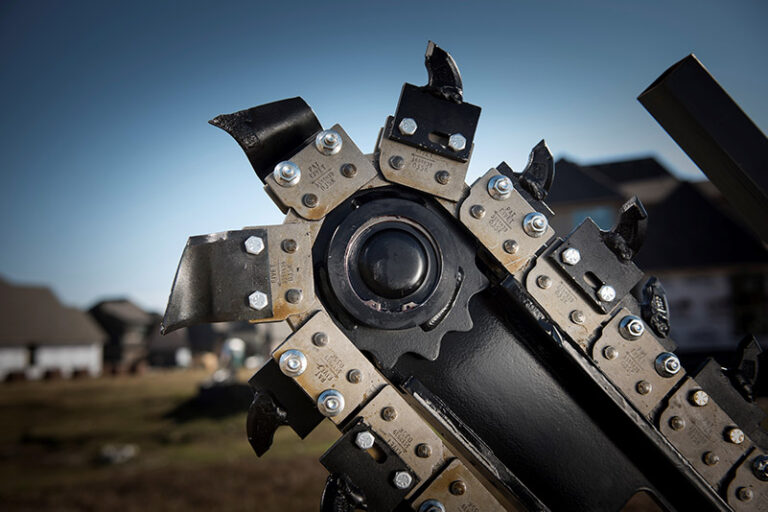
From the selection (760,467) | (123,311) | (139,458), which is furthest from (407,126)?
(123,311)

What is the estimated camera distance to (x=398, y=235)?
1.71 meters

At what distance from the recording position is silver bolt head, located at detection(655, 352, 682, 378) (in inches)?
70.7

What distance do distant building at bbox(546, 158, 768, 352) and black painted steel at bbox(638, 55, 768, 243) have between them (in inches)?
501

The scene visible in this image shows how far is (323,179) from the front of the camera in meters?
1.65

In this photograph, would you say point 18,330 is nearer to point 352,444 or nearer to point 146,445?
point 146,445

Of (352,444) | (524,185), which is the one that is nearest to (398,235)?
(524,185)

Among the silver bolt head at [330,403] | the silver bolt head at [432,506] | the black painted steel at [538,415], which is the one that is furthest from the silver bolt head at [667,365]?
the silver bolt head at [330,403]

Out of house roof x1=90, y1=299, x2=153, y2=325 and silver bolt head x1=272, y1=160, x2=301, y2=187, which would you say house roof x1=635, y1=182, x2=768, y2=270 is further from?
house roof x1=90, y1=299, x2=153, y2=325

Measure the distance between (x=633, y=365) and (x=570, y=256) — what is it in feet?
1.67

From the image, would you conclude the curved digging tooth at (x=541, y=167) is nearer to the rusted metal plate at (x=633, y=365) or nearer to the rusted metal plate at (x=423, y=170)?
the rusted metal plate at (x=423, y=170)

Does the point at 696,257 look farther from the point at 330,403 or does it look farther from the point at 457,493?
the point at 330,403

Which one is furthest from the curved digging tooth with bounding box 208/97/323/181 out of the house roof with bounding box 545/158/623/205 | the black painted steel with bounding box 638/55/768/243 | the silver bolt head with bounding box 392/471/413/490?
the house roof with bounding box 545/158/623/205

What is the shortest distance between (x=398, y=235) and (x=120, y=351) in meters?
39.4

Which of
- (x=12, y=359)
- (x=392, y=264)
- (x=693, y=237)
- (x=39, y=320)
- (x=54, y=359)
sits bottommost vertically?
(x=693, y=237)
